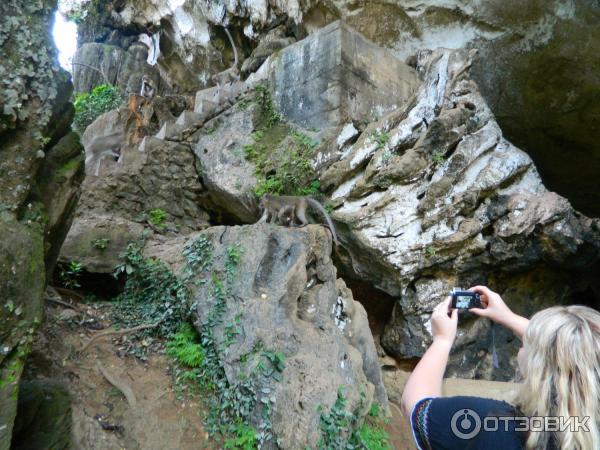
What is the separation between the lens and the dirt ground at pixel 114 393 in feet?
13.8

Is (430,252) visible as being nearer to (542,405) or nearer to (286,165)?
(286,165)

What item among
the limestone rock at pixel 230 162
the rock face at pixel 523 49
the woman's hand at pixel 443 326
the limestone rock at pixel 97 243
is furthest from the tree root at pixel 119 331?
the rock face at pixel 523 49

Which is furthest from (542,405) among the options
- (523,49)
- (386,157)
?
(523,49)

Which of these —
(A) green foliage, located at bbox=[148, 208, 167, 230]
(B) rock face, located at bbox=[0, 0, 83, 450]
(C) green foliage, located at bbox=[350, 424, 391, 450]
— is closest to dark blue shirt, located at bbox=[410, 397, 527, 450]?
(B) rock face, located at bbox=[0, 0, 83, 450]

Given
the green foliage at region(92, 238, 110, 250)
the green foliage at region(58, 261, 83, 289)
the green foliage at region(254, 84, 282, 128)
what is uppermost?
the green foliage at region(254, 84, 282, 128)

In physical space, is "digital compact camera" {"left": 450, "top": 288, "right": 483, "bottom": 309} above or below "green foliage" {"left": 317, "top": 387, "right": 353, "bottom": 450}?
above

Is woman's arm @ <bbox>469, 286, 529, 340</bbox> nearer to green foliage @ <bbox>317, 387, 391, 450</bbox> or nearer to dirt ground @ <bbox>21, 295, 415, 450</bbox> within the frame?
green foliage @ <bbox>317, 387, 391, 450</bbox>

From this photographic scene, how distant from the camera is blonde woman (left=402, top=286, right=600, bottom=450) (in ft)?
3.93

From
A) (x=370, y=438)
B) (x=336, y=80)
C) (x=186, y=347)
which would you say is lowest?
(x=370, y=438)

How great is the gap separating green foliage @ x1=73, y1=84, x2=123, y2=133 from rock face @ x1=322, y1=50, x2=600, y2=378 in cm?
1158

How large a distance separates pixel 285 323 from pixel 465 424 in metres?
3.80

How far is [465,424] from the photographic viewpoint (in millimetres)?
1332

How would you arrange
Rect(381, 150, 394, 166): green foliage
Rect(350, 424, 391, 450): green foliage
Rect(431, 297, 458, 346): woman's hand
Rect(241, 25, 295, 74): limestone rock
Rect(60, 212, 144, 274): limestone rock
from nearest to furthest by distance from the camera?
Rect(431, 297, 458, 346): woman's hand
Rect(350, 424, 391, 450): green foliage
Rect(60, 212, 144, 274): limestone rock
Rect(381, 150, 394, 166): green foliage
Rect(241, 25, 295, 74): limestone rock

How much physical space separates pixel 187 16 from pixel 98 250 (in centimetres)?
1196
